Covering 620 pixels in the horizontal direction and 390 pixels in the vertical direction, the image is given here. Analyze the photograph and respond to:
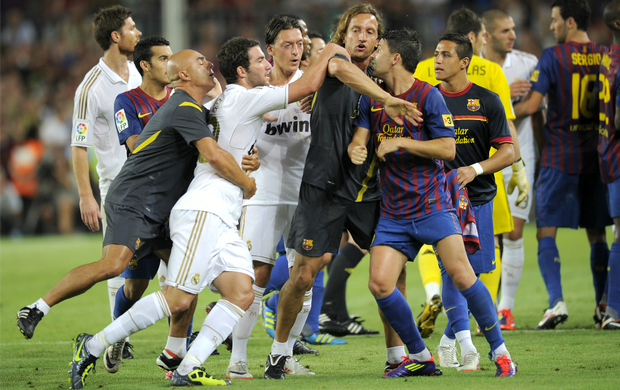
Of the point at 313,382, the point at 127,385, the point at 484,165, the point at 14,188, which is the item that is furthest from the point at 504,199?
the point at 14,188

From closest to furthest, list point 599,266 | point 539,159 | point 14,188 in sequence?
1. point 599,266
2. point 539,159
3. point 14,188

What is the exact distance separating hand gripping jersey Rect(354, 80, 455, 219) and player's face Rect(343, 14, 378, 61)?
16.7 inches

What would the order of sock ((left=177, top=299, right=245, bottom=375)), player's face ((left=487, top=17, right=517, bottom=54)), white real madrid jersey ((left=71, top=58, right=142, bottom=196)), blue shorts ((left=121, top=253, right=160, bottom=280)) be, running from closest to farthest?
sock ((left=177, top=299, right=245, bottom=375)), blue shorts ((left=121, top=253, right=160, bottom=280)), white real madrid jersey ((left=71, top=58, right=142, bottom=196)), player's face ((left=487, top=17, right=517, bottom=54))

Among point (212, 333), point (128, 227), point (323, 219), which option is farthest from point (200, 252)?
point (323, 219)

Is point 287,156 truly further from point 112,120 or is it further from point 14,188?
point 14,188

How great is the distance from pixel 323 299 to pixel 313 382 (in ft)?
8.49

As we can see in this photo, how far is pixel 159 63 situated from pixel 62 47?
17.5 metres

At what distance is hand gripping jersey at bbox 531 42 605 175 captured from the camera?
702 centimetres

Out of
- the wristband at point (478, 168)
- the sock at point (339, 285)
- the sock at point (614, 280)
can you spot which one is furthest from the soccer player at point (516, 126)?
the wristband at point (478, 168)

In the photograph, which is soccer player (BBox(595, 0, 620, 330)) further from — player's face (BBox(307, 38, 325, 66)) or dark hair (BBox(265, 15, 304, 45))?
dark hair (BBox(265, 15, 304, 45))

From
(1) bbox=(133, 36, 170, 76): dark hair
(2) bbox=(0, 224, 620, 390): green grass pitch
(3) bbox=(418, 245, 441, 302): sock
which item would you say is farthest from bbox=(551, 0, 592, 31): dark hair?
(1) bbox=(133, 36, 170, 76): dark hair

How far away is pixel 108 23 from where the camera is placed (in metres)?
6.34

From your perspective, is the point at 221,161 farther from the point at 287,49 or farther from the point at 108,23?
the point at 108,23

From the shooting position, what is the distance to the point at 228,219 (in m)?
4.51
